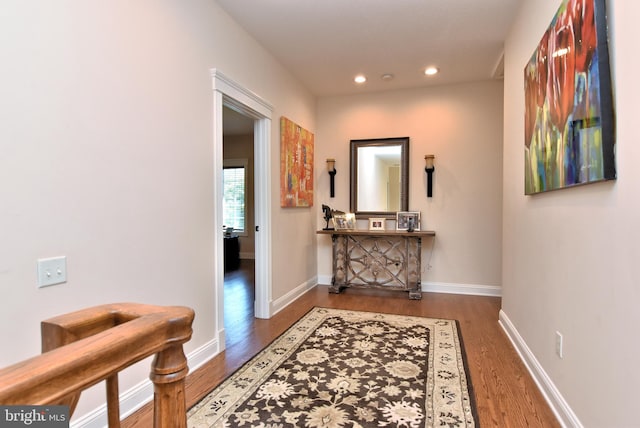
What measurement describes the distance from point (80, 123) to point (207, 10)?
4.74 ft

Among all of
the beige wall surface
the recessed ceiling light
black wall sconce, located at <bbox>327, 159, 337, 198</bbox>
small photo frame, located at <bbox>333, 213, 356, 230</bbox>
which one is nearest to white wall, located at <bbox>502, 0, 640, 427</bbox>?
the recessed ceiling light

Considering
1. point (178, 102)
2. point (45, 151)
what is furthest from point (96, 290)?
point (178, 102)

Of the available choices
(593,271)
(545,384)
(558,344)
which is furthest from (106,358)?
(545,384)

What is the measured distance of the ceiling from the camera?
272 centimetres

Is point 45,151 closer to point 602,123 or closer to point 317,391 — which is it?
point 317,391

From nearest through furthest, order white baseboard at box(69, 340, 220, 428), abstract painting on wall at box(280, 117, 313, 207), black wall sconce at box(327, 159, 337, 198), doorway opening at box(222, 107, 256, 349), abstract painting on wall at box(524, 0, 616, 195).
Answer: abstract painting on wall at box(524, 0, 616, 195) → white baseboard at box(69, 340, 220, 428) → abstract painting on wall at box(280, 117, 313, 207) → black wall sconce at box(327, 159, 337, 198) → doorway opening at box(222, 107, 256, 349)

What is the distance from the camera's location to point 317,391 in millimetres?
2072

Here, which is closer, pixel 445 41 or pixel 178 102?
pixel 178 102

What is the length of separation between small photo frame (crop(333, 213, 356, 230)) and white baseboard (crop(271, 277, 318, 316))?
0.81m

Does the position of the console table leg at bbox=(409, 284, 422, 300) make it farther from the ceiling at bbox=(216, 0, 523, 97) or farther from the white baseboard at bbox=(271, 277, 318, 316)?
the ceiling at bbox=(216, 0, 523, 97)

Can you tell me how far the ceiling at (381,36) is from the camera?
2717mm

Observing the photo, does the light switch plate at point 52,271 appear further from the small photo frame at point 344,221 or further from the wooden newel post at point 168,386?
the small photo frame at point 344,221

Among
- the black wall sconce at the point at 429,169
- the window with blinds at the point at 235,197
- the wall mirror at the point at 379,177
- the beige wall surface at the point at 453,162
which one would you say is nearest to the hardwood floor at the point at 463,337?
the beige wall surface at the point at 453,162

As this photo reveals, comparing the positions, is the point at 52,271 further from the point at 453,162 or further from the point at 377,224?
the point at 453,162
